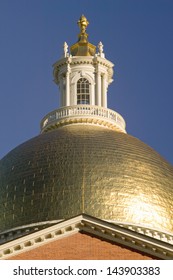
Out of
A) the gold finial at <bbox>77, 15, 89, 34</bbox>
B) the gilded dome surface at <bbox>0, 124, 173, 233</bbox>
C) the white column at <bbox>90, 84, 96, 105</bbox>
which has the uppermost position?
the gold finial at <bbox>77, 15, 89, 34</bbox>

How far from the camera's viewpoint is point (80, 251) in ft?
135

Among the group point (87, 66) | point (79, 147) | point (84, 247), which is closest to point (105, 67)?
point (87, 66)

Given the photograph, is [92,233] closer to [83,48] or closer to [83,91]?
[83,91]

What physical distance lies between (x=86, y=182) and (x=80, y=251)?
33.8ft

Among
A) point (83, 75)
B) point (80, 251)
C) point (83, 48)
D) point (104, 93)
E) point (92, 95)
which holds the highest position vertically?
point (83, 48)

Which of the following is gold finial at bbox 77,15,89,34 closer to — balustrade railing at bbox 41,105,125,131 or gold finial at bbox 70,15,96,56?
gold finial at bbox 70,15,96,56

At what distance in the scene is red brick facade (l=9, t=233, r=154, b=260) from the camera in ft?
134

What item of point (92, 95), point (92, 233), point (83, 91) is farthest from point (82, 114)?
point (92, 233)

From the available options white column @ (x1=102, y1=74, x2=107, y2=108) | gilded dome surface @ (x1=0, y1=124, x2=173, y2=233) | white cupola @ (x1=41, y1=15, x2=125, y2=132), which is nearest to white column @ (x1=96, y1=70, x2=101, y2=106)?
white cupola @ (x1=41, y1=15, x2=125, y2=132)

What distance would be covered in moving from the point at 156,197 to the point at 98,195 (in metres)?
2.99

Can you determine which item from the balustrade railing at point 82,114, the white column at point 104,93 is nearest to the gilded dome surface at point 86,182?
the balustrade railing at point 82,114

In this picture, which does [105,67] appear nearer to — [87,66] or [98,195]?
[87,66]

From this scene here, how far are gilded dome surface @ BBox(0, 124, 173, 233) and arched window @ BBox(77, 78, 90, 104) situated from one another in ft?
30.5

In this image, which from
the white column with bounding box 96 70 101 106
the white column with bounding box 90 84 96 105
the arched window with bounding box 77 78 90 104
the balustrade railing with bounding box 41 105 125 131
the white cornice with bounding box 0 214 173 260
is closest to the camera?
the white cornice with bounding box 0 214 173 260
